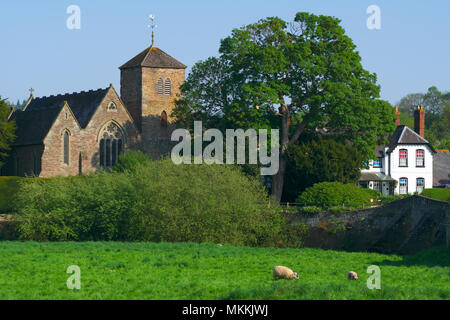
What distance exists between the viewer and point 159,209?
48875 mm

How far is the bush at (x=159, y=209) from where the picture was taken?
1930 inches

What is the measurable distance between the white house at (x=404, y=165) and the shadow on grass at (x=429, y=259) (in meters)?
31.5

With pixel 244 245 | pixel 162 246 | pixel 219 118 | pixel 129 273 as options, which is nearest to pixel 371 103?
pixel 219 118

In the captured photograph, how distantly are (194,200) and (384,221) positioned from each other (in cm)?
1200

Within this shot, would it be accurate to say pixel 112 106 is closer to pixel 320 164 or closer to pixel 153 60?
pixel 153 60

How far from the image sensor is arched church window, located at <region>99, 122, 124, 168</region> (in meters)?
78.2

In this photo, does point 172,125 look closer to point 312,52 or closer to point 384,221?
point 312,52

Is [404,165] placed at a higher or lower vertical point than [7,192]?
higher

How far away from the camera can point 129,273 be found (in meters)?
31.1

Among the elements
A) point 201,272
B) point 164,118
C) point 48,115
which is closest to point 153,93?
point 164,118

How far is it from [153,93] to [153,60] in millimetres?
3424

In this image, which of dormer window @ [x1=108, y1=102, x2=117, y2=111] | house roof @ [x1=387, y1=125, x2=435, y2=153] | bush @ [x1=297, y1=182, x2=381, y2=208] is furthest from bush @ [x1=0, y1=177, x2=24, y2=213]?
house roof @ [x1=387, y1=125, x2=435, y2=153]

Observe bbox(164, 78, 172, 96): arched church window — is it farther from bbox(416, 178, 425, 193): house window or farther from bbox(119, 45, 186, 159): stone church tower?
bbox(416, 178, 425, 193): house window
